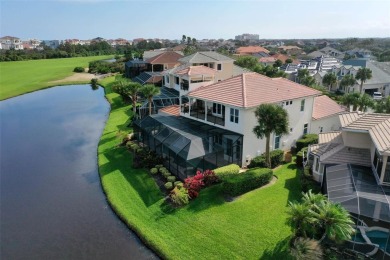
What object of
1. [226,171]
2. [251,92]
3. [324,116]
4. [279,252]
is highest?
[251,92]

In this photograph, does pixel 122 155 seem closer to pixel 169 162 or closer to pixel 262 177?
pixel 169 162

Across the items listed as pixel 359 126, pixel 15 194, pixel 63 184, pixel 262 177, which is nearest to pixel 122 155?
pixel 63 184

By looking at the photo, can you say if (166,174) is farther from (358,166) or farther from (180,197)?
(358,166)

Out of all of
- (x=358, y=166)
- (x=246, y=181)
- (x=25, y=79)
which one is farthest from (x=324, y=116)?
(x=25, y=79)

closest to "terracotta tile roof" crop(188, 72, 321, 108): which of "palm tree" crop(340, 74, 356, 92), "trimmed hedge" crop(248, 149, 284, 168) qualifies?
"trimmed hedge" crop(248, 149, 284, 168)

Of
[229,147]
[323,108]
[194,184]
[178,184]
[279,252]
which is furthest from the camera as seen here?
[323,108]

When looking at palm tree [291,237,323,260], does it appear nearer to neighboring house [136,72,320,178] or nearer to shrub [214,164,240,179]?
shrub [214,164,240,179]

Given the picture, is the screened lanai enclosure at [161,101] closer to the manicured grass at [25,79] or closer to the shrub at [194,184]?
the shrub at [194,184]

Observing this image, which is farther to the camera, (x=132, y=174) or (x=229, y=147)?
(x=229, y=147)
